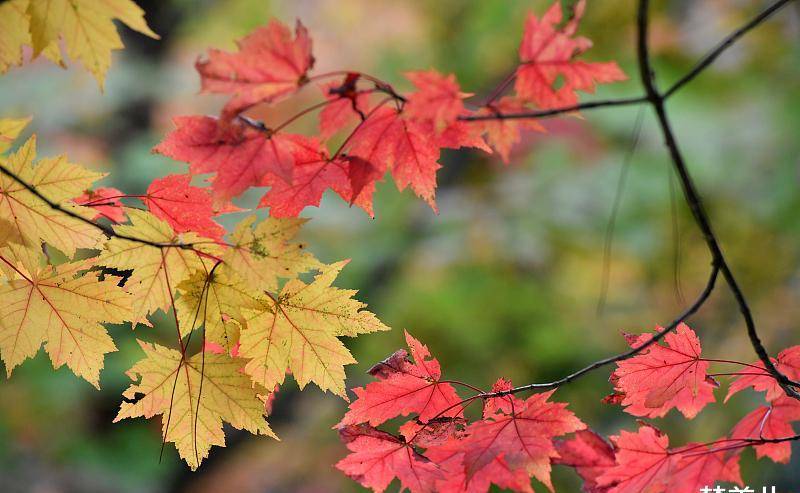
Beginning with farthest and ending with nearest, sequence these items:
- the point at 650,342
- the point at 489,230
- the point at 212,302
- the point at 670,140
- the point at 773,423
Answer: the point at 489,230 < the point at 773,423 < the point at 212,302 < the point at 650,342 < the point at 670,140

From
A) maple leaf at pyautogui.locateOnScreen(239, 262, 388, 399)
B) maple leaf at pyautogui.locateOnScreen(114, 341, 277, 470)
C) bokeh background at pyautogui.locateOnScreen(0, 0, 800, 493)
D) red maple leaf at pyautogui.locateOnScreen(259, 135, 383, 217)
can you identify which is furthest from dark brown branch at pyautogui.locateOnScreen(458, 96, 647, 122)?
bokeh background at pyautogui.locateOnScreen(0, 0, 800, 493)

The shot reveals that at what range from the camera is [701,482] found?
821 mm

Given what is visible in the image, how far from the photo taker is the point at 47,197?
688 mm

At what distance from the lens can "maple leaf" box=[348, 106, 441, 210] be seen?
67 cm

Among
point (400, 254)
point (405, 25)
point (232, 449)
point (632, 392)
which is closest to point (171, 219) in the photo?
point (632, 392)

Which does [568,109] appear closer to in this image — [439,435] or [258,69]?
[258,69]

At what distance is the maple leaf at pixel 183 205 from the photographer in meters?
0.80

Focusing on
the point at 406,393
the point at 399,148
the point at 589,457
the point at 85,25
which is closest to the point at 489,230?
the point at 589,457

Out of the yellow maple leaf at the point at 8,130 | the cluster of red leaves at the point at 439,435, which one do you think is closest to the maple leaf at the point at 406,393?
the cluster of red leaves at the point at 439,435

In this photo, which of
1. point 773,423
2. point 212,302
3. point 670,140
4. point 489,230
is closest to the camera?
point 670,140

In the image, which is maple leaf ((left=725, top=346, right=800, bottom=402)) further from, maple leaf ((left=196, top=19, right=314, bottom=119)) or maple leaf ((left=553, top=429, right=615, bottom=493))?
maple leaf ((left=196, top=19, right=314, bottom=119))

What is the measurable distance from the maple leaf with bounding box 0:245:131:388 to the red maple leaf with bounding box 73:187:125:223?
0.09 meters

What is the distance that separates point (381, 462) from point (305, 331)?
0.58 ft

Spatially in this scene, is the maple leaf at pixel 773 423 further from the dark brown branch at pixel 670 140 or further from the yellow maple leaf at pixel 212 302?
the yellow maple leaf at pixel 212 302
